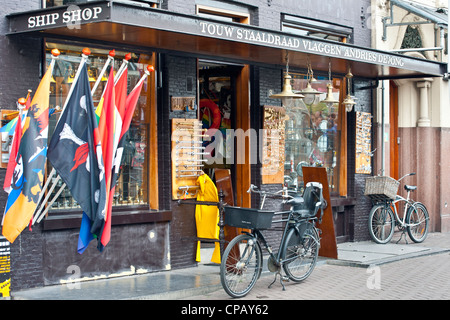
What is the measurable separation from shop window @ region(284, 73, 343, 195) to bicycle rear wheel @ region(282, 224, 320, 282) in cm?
241

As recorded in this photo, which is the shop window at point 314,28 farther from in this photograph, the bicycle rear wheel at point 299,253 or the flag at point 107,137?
the flag at point 107,137

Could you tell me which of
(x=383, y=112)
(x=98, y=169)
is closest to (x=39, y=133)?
(x=98, y=169)

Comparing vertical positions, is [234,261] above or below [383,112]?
below

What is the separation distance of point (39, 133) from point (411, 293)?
5012 mm

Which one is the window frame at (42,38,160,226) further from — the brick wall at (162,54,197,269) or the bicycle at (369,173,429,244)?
the bicycle at (369,173,429,244)

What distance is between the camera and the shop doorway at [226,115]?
11.7 metres

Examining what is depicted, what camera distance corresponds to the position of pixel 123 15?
7629mm

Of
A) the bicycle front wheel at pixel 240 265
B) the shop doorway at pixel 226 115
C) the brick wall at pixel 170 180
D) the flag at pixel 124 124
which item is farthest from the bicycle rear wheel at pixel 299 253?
the flag at pixel 124 124

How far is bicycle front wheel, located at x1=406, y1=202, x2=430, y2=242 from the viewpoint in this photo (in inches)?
522

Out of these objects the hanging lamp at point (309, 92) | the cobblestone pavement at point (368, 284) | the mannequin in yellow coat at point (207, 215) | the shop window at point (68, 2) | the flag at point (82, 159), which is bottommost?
the cobblestone pavement at point (368, 284)

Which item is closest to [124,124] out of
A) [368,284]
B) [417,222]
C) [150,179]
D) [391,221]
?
[150,179]

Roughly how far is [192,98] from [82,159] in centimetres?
301

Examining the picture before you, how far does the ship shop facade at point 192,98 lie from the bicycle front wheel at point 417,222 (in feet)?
3.09
